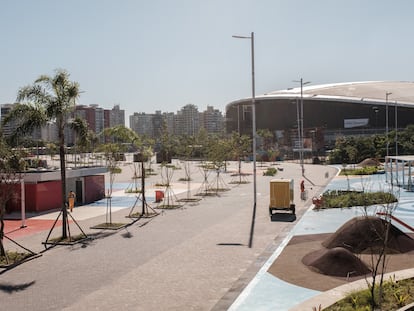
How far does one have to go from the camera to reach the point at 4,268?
14398 millimetres

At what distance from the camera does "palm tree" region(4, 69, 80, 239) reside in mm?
17766

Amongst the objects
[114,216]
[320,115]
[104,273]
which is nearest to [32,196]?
[114,216]

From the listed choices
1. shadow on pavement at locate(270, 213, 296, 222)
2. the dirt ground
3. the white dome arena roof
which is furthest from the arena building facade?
the dirt ground

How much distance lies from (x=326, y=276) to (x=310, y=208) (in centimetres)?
1401

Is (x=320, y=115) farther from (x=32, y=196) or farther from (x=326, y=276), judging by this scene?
(x=326, y=276)

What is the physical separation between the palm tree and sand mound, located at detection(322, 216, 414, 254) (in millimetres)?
10260

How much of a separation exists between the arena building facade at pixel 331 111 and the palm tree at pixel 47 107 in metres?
76.1

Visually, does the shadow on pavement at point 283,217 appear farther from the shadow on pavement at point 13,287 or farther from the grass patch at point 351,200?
the shadow on pavement at point 13,287

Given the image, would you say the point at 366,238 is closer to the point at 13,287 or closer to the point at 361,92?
the point at 13,287

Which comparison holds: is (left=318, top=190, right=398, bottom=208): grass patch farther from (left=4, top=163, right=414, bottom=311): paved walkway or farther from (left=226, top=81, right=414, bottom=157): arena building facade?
(left=226, top=81, right=414, bottom=157): arena building facade

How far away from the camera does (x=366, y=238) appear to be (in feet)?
49.6

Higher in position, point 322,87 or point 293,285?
point 322,87

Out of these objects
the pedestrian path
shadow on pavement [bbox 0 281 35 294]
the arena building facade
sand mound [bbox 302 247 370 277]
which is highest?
the arena building facade

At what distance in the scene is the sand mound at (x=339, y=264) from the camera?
12535mm
